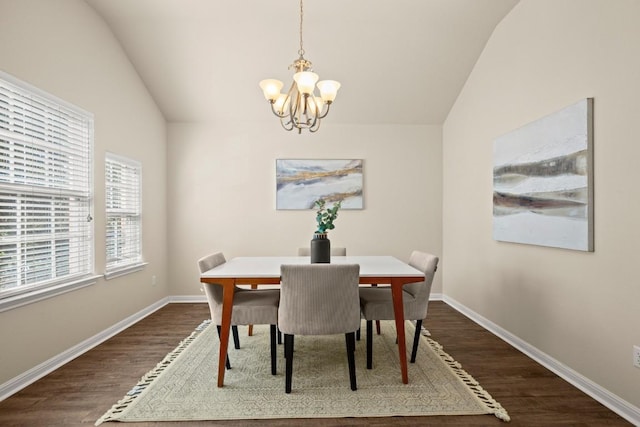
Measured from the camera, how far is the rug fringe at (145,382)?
2.07 metres

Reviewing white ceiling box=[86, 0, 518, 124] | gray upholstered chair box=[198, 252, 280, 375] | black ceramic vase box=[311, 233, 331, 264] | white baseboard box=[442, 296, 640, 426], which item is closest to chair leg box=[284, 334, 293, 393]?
gray upholstered chair box=[198, 252, 280, 375]

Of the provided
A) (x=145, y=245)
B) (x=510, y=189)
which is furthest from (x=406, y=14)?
(x=145, y=245)

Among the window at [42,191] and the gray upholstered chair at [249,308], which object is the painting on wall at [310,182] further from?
the window at [42,191]

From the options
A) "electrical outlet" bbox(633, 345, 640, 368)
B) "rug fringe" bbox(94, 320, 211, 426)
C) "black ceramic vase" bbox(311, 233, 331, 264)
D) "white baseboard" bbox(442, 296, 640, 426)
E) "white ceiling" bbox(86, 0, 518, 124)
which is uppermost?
"white ceiling" bbox(86, 0, 518, 124)

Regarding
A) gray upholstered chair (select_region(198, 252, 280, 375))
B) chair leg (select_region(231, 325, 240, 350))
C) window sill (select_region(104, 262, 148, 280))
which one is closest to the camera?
gray upholstered chair (select_region(198, 252, 280, 375))

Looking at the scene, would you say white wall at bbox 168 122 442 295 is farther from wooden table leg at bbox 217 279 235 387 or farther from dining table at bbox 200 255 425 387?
wooden table leg at bbox 217 279 235 387

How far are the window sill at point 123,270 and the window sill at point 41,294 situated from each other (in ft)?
0.79

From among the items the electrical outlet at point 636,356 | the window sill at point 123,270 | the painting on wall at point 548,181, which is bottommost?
the electrical outlet at point 636,356

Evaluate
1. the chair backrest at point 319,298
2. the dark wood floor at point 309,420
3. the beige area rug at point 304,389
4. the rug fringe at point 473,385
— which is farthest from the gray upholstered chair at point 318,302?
the rug fringe at point 473,385

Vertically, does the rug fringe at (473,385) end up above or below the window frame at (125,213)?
below

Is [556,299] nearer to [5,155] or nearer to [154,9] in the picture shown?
[5,155]

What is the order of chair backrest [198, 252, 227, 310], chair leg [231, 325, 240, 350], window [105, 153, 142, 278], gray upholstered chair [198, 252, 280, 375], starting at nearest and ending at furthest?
gray upholstered chair [198, 252, 280, 375] < chair backrest [198, 252, 227, 310] < chair leg [231, 325, 240, 350] < window [105, 153, 142, 278]

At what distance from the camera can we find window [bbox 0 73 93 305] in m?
A: 2.34

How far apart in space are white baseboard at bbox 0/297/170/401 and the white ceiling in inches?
101
